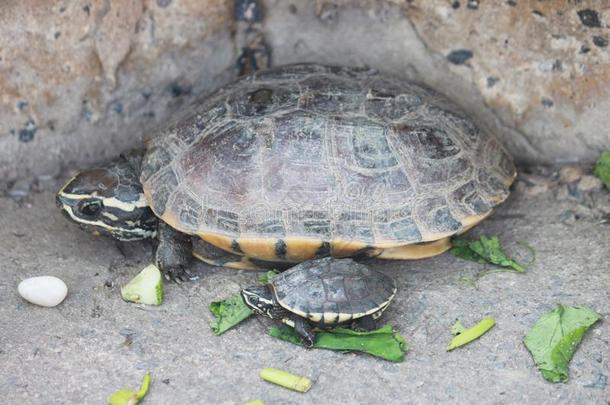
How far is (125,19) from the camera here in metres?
4.56

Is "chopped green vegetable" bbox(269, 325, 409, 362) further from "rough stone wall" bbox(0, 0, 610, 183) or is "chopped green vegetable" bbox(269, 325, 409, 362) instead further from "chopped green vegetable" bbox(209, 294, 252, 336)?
"rough stone wall" bbox(0, 0, 610, 183)

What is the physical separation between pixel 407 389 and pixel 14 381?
178 cm

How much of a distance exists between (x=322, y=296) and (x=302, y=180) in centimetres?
69

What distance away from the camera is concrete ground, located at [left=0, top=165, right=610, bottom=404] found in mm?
3412

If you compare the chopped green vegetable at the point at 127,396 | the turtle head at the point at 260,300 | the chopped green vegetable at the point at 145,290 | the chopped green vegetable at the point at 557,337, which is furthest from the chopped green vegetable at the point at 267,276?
the chopped green vegetable at the point at 557,337

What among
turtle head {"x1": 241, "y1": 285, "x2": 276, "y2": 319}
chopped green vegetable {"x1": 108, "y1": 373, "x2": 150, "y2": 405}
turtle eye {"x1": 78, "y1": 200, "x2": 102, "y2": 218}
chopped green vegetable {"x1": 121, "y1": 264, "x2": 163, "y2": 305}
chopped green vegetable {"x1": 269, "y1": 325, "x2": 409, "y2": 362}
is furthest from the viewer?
turtle eye {"x1": 78, "y1": 200, "x2": 102, "y2": 218}

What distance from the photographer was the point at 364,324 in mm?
3771

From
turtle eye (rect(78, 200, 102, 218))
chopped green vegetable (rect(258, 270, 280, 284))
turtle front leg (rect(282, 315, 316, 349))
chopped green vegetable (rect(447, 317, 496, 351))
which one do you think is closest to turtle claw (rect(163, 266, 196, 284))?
chopped green vegetable (rect(258, 270, 280, 284))

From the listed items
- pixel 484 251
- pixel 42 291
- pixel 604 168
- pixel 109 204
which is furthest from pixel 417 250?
pixel 42 291

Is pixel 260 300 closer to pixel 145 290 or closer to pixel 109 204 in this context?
pixel 145 290

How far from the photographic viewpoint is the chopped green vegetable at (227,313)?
3803mm

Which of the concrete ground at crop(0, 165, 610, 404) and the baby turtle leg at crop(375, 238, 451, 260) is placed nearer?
the concrete ground at crop(0, 165, 610, 404)

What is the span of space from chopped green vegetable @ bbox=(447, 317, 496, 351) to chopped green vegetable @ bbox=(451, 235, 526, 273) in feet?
1.57

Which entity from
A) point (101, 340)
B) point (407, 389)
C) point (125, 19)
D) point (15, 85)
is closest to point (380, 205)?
point (407, 389)
